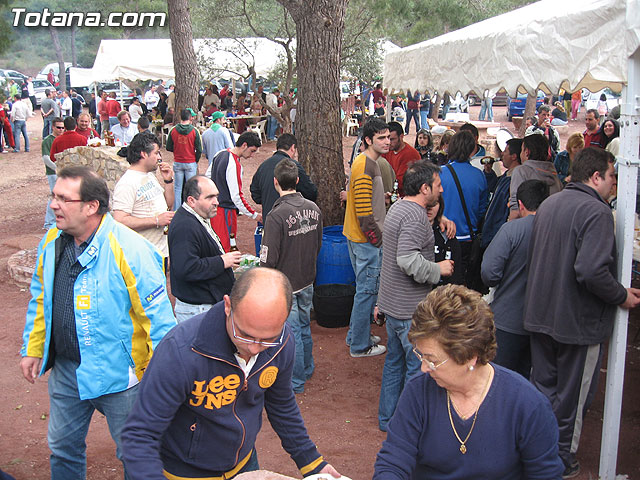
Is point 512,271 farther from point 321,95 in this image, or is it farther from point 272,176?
point 321,95

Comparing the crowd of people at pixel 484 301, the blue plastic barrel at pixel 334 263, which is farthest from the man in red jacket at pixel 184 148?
the blue plastic barrel at pixel 334 263

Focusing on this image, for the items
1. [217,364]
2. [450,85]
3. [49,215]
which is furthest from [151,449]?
[49,215]

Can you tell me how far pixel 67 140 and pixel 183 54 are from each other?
690cm

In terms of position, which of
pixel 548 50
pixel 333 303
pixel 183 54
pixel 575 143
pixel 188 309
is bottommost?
pixel 333 303

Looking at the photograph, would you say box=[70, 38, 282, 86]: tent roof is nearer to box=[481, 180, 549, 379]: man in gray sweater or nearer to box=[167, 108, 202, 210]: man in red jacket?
box=[167, 108, 202, 210]: man in red jacket

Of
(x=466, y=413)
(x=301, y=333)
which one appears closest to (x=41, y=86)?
(x=301, y=333)

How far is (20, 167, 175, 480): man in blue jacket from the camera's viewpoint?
9.90 feet

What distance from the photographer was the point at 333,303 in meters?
6.69

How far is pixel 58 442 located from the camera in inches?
126

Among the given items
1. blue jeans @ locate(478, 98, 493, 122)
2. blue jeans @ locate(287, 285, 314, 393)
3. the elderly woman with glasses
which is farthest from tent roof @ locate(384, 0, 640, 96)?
blue jeans @ locate(478, 98, 493, 122)

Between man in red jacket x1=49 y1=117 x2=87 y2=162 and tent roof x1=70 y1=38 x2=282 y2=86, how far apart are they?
470 inches

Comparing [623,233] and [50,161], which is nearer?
[623,233]

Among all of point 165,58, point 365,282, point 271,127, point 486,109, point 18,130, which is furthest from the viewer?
point 486,109

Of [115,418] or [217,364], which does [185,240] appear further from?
[217,364]
